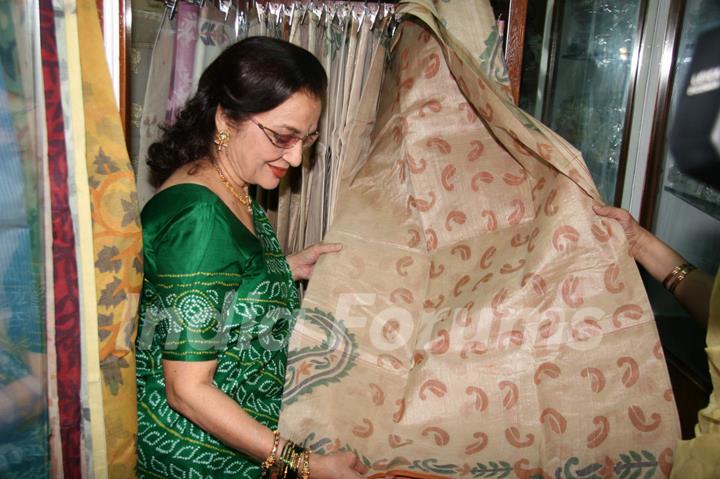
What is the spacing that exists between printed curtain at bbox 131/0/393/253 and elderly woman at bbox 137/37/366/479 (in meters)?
0.25

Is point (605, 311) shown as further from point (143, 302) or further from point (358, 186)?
point (143, 302)

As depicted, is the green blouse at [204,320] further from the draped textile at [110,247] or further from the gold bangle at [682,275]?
the gold bangle at [682,275]

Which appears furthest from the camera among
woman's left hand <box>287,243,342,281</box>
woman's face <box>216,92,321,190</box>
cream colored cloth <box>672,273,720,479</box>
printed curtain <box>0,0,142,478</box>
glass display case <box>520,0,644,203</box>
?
glass display case <box>520,0,644,203</box>

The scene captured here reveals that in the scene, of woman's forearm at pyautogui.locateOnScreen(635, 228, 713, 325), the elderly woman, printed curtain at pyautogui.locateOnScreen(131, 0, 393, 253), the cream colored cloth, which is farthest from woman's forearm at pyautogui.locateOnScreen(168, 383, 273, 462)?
woman's forearm at pyautogui.locateOnScreen(635, 228, 713, 325)

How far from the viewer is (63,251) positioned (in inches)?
29.5

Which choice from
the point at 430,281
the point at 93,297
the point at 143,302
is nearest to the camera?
the point at 93,297

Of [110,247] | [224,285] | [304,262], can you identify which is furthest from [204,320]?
[304,262]

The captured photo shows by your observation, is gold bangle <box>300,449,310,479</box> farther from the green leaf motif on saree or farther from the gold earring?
the gold earring

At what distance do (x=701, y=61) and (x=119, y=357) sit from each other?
79 centimetres

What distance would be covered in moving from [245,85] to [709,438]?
2.95 ft

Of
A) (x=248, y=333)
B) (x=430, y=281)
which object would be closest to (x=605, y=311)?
(x=430, y=281)

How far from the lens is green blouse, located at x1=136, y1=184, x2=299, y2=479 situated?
3.05 feet

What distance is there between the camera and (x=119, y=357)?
2.73 feet

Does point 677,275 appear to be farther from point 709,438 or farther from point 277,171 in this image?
point 277,171
